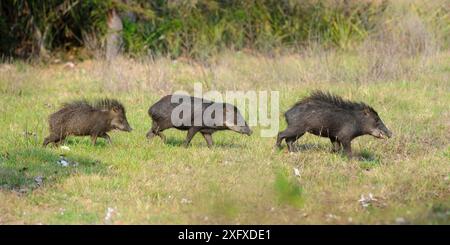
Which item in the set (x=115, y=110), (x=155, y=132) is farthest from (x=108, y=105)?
(x=155, y=132)

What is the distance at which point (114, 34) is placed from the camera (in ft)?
62.7

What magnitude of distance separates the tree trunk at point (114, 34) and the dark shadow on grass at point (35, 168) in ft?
29.0

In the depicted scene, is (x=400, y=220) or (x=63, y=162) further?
(x=63, y=162)

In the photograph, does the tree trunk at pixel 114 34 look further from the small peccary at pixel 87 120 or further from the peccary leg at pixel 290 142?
the peccary leg at pixel 290 142

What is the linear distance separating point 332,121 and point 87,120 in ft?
10.6

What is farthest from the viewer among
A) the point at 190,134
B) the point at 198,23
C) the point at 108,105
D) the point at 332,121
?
the point at 198,23

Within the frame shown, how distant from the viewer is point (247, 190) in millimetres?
8617

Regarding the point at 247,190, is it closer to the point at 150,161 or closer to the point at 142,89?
the point at 150,161

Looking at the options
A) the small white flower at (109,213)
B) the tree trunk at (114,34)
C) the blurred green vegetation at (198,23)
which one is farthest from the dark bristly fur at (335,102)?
the tree trunk at (114,34)

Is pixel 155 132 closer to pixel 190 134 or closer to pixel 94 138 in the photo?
pixel 190 134

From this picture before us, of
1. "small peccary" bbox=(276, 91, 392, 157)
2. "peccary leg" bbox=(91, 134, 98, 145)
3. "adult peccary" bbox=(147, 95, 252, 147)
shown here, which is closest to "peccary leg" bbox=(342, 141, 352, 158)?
"small peccary" bbox=(276, 91, 392, 157)

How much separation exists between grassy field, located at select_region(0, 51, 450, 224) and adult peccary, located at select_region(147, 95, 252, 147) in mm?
318

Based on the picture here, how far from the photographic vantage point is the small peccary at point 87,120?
34.1 feet

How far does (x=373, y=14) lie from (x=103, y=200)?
13.1 metres
